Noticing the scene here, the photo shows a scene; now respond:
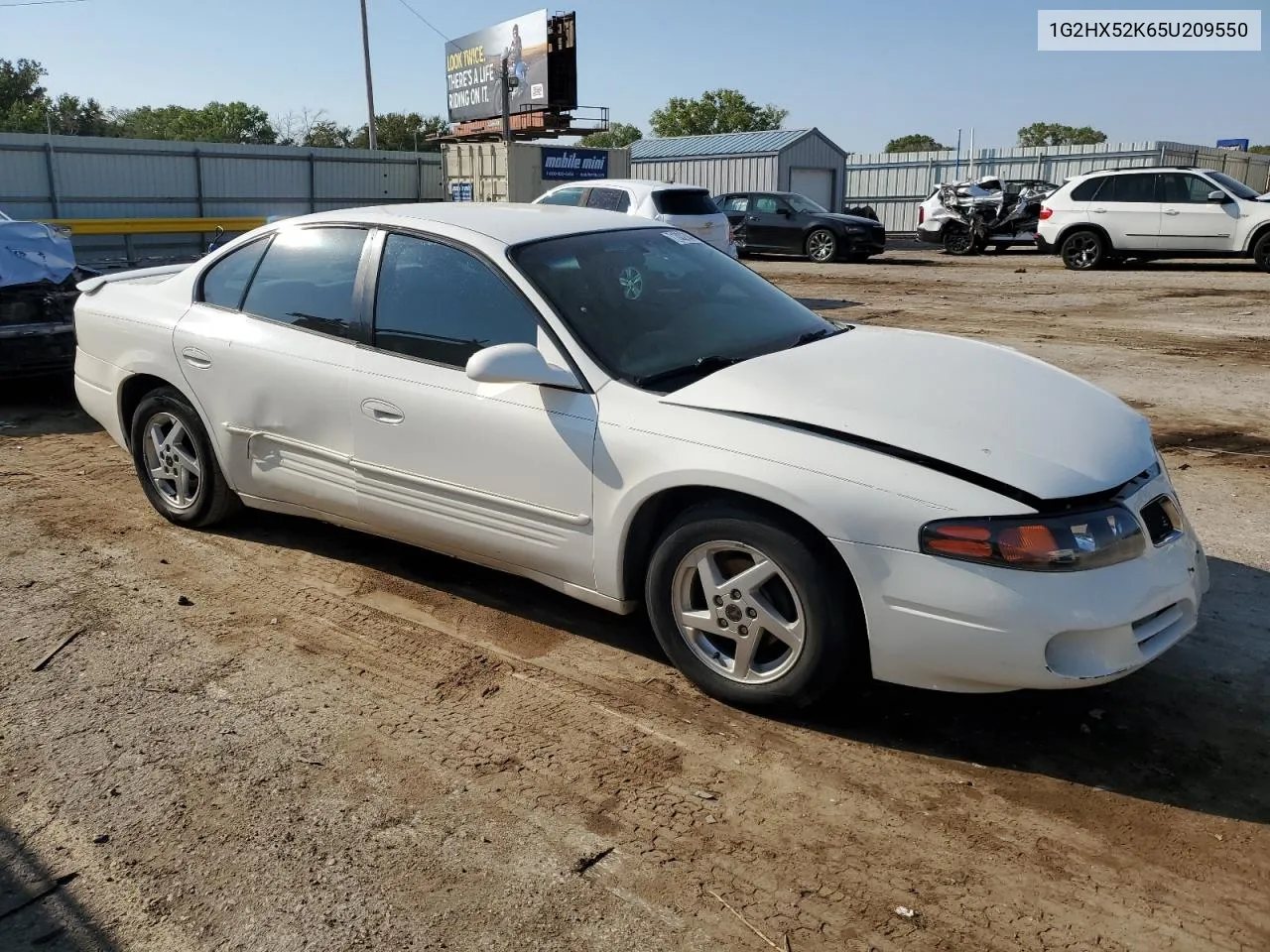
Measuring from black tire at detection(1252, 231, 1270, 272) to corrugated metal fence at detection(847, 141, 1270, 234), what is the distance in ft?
56.9

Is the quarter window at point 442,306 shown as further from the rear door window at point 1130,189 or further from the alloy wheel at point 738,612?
the rear door window at point 1130,189

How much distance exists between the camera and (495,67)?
39.9 m

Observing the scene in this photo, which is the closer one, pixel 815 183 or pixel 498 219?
pixel 498 219

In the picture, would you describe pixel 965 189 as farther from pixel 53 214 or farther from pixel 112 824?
pixel 112 824

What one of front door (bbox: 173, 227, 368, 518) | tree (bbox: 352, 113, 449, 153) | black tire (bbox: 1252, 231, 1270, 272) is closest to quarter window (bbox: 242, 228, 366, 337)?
front door (bbox: 173, 227, 368, 518)

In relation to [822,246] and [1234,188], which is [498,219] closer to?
[1234,188]

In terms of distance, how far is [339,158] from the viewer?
29.3m

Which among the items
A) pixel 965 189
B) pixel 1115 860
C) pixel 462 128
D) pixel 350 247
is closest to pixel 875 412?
pixel 1115 860

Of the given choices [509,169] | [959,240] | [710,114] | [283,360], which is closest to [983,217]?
[959,240]

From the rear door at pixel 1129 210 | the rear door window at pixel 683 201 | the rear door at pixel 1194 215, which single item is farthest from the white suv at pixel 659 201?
the rear door at pixel 1194 215

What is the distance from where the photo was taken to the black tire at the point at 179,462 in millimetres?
5145

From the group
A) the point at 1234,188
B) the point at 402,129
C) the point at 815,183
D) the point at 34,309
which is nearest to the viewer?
the point at 34,309

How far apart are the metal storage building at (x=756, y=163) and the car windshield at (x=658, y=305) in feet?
100

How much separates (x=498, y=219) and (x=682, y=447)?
154 cm
